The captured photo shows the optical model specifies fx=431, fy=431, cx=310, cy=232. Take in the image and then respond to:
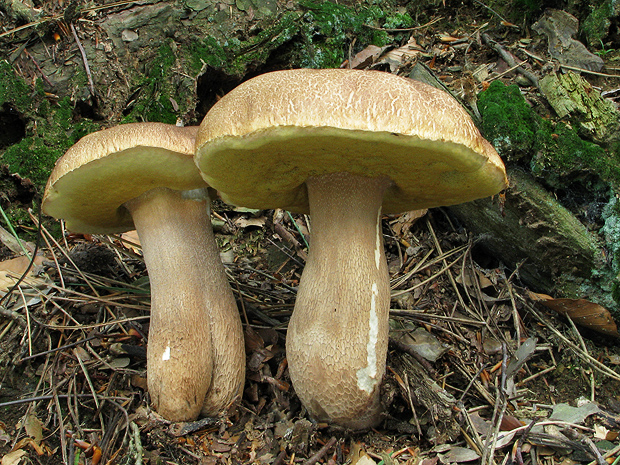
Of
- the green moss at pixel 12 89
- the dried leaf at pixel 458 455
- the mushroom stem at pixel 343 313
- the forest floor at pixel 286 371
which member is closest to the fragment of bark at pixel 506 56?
the forest floor at pixel 286 371

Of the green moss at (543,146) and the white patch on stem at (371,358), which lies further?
the green moss at (543,146)

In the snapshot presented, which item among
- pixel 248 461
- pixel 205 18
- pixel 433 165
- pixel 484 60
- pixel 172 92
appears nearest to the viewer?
pixel 433 165

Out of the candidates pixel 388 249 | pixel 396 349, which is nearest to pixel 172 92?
pixel 388 249

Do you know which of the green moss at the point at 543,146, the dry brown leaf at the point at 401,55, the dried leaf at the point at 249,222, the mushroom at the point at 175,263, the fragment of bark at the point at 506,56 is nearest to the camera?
the mushroom at the point at 175,263

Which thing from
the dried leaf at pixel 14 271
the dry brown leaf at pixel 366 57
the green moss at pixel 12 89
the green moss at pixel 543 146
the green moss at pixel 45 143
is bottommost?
the dried leaf at pixel 14 271

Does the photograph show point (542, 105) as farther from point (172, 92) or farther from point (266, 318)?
point (172, 92)

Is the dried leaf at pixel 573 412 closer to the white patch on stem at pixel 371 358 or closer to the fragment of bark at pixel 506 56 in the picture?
the white patch on stem at pixel 371 358
